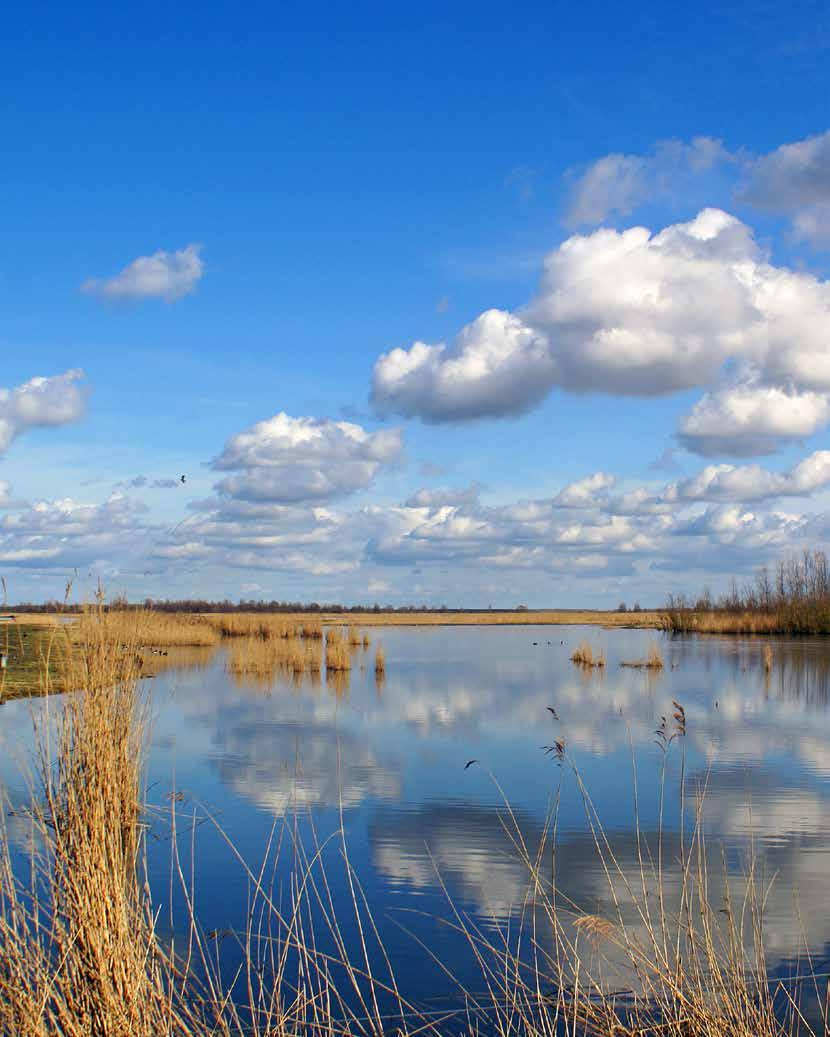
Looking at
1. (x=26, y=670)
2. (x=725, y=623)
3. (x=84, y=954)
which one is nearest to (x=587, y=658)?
(x=26, y=670)

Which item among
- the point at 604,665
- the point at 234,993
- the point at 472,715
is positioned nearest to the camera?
the point at 234,993

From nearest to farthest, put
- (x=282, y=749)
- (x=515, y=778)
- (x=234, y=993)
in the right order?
1. (x=234, y=993)
2. (x=515, y=778)
3. (x=282, y=749)

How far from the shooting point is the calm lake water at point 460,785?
591 cm

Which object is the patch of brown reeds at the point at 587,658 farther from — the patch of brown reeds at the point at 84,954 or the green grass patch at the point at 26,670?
the patch of brown reeds at the point at 84,954

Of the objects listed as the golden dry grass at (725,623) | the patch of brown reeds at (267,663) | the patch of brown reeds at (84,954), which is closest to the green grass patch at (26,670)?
the patch of brown reeds at (267,663)

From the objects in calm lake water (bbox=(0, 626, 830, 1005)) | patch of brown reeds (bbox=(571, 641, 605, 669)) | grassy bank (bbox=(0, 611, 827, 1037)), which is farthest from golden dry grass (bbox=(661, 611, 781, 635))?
grassy bank (bbox=(0, 611, 827, 1037))

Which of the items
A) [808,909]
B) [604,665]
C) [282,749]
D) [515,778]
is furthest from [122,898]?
[604,665]

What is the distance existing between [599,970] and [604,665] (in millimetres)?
20134

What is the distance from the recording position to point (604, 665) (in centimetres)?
2441

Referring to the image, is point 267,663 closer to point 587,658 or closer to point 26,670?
point 26,670

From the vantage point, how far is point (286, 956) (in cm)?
413

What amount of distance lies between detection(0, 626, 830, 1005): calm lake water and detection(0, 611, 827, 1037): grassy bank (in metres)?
0.20

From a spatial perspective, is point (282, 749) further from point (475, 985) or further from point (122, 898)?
point (122, 898)

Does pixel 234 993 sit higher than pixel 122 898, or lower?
lower
